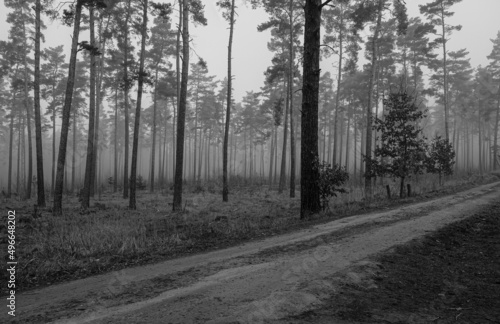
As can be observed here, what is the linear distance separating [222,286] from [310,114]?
5983 mm

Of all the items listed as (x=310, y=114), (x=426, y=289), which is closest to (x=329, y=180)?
(x=310, y=114)

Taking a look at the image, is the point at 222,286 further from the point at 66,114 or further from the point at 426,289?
the point at 66,114

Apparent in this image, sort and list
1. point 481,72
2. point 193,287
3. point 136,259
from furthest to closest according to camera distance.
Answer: point 481,72 → point 136,259 → point 193,287

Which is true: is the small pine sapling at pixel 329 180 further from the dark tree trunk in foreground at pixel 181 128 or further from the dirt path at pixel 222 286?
the dark tree trunk in foreground at pixel 181 128

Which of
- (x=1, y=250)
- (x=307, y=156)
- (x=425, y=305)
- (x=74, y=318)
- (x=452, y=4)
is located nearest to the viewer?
(x=74, y=318)

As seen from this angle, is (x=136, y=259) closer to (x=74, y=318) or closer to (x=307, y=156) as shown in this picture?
(x=74, y=318)

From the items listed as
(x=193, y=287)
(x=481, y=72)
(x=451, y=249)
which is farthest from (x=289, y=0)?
(x=481, y=72)

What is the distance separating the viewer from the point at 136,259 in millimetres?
5004

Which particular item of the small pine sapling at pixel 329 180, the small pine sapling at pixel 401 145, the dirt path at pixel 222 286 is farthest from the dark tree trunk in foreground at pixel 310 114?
the small pine sapling at pixel 401 145

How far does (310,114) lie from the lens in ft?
26.7

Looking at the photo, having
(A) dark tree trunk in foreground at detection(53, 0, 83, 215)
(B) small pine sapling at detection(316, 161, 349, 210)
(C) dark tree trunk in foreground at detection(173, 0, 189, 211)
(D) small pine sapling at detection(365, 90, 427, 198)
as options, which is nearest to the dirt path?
(B) small pine sapling at detection(316, 161, 349, 210)

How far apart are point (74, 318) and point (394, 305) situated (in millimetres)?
2859

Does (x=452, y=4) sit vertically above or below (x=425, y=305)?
above

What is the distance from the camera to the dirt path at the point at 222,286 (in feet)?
8.37
